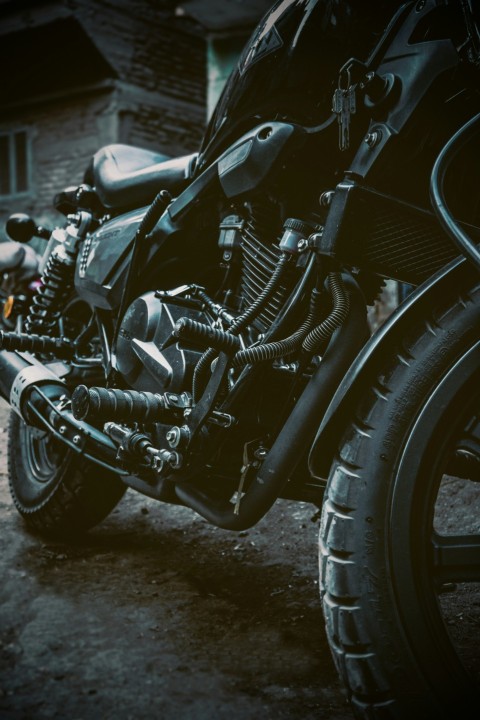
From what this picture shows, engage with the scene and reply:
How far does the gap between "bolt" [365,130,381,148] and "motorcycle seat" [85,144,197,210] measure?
0.78 meters

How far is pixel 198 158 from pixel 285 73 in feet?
1.57

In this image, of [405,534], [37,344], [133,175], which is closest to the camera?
[405,534]

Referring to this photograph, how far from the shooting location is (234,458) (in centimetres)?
200

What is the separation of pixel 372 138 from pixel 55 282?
1734mm

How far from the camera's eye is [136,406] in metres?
1.97

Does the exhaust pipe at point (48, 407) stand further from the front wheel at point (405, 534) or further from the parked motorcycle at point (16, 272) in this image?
→ the front wheel at point (405, 534)

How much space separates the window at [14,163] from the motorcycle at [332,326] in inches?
458

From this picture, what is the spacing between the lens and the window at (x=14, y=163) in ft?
44.1

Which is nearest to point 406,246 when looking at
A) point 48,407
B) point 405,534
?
point 405,534

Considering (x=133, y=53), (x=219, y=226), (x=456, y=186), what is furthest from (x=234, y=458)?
(x=133, y=53)

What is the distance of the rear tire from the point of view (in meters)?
2.76

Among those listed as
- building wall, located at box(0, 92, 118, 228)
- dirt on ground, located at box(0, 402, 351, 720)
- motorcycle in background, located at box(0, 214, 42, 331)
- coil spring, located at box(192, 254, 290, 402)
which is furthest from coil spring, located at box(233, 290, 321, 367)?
building wall, located at box(0, 92, 118, 228)

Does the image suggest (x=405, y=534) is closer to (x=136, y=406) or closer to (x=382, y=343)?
(x=382, y=343)

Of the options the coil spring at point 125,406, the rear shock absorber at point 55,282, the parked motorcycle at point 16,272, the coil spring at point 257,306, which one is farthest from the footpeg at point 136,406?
the parked motorcycle at point 16,272
